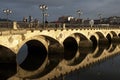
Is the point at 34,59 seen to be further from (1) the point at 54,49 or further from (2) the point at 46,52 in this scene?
(1) the point at 54,49

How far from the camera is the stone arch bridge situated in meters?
35.8

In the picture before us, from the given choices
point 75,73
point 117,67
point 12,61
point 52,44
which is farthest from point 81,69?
point 52,44

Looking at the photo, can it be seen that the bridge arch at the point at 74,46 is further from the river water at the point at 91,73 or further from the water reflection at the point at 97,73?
the river water at the point at 91,73

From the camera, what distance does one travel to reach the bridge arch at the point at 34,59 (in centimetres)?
3634

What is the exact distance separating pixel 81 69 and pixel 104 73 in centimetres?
385

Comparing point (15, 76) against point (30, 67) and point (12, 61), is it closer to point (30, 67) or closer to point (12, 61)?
point (12, 61)

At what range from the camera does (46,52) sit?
48375mm

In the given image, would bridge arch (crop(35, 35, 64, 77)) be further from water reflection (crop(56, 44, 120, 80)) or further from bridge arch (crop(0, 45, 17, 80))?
bridge arch (crop(0, 45, 17, 80))

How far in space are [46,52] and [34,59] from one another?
371cm

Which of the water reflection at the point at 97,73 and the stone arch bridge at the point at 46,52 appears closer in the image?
the water reflection at the point at 97,73

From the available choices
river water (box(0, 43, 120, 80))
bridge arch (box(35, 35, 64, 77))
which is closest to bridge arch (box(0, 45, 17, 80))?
river water (box(0, 43, 120, 80))

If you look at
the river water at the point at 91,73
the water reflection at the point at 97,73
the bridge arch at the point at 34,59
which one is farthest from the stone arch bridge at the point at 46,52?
the water reflection at the point at 97,73

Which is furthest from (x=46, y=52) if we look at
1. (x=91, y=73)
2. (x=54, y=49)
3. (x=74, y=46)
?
(x=91, y=73)

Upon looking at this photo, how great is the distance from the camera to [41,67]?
129ft
